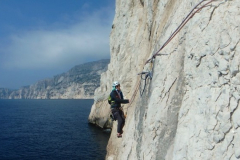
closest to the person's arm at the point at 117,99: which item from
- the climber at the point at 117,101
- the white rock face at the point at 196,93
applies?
the climber at the point at 117,101

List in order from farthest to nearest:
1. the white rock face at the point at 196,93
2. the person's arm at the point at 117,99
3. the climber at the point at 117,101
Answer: the climber at the point at 117,101 < the person's arm at the point at 117,99 < the white rock face at the point at 196,93

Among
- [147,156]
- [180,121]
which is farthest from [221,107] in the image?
[147,156]

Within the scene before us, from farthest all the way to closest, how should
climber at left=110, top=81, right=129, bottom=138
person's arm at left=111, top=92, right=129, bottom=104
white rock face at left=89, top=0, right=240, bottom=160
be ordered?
1. climber at left=110, top=81, right=129, bottom=138
2. person's arm at left=111, top=92, right=129, bottom=104
3. white rock face at left=89, top=0, right=240, bottom=160

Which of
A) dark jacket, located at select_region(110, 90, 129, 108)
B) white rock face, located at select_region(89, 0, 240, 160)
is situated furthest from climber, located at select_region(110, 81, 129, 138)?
white rock face, located at select_region(89, 0, 240, 160)

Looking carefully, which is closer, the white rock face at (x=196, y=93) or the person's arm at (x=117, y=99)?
the white rock face at (x=196, y=93)

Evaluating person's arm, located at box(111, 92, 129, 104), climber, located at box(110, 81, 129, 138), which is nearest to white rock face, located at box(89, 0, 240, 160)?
person's arm, located at box(111, 92, 129, 104)

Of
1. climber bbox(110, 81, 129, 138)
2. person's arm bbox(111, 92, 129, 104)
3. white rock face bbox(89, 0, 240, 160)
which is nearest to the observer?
white rock face bbox(89, 0, 240, 160)

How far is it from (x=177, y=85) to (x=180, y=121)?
1.56 meters

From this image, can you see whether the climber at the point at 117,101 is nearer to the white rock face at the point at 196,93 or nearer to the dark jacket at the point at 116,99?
the dark jacket at the point at 116,99

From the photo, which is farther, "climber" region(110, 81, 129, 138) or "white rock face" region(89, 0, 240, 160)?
"climber" region(110, 81, 129, 138)

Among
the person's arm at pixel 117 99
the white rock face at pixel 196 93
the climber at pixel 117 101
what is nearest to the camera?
the white rock face at pixel 196 93

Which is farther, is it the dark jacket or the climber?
the climber

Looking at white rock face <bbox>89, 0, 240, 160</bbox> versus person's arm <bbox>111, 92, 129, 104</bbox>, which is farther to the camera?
person's arm <bbox>111, 92, 129, 104</bbox>

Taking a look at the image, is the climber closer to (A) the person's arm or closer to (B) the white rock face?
(A) the person's arm
